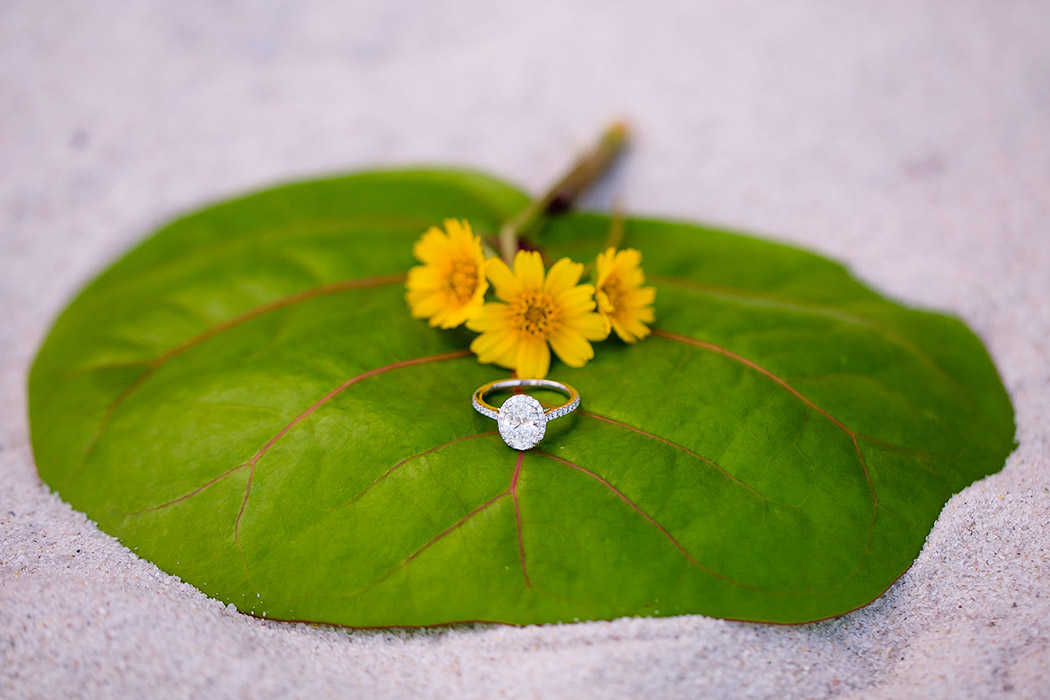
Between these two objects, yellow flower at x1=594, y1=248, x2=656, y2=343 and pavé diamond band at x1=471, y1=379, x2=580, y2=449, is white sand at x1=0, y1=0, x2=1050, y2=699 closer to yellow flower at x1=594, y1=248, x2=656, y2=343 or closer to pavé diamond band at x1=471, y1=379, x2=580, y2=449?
pavé diamond band at x1=471, y1=379, x2=580, y2=449

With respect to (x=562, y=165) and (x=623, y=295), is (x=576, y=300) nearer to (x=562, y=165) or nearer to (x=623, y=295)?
(x=623, y=295)

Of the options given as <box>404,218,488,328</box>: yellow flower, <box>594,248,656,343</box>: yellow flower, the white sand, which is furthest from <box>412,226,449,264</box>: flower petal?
the white sand

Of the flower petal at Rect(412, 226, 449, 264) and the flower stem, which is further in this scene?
the flower stem

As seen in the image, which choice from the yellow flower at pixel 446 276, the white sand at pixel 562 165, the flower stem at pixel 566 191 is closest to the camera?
the white sand at pixel 562 165

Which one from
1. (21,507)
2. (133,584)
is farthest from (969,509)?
(21,507)

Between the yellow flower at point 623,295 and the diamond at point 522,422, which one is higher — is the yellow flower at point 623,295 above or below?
above

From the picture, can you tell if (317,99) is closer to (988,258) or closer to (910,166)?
(910,166)

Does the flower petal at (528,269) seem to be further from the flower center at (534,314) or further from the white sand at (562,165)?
the white sand at (562,165)

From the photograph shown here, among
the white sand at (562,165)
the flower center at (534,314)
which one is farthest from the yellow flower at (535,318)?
the white sand at (562,165)
